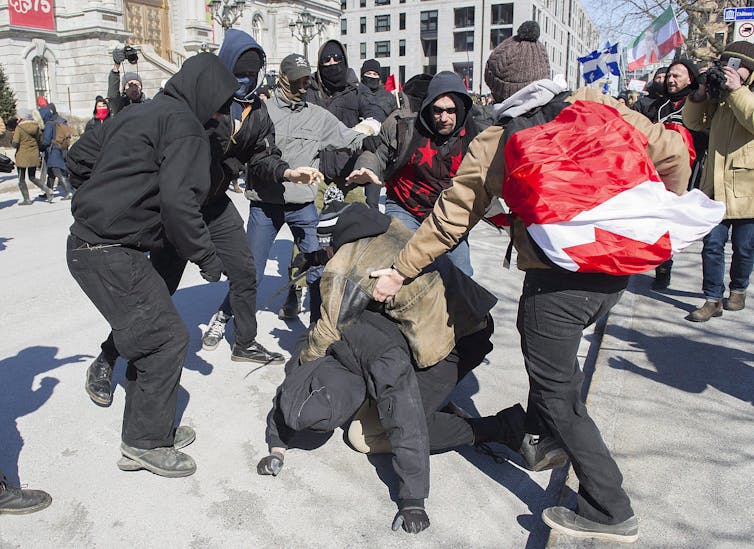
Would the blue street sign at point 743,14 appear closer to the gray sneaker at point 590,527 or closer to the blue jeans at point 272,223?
the blue jeans at point 272,223

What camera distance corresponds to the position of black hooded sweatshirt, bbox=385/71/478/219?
4.00 meters

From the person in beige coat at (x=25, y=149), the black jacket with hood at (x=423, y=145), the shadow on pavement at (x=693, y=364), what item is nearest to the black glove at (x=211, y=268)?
the black jacket with hood at (x=423, y=145)

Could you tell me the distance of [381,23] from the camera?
79.9 m

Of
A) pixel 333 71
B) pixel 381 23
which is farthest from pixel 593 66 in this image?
pixel 381 23

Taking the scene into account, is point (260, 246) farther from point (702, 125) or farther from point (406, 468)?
point (702, 125)

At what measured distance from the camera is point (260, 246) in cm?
486

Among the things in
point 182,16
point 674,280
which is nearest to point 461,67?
point 182,16

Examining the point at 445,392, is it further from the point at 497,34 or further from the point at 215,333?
the point at 497,34

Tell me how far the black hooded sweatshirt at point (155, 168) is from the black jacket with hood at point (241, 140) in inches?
16.6

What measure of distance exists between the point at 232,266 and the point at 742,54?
3.84m

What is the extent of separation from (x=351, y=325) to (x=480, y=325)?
66cm

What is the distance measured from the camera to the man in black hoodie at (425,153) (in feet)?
12.9

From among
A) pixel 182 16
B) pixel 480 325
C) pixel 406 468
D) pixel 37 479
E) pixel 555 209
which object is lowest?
pixel 37 479

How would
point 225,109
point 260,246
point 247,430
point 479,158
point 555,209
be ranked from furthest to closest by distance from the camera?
1. point 260,246
2. point 247,430
3. point 225,109
4. point 479,158
5. point 555,209
